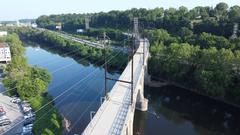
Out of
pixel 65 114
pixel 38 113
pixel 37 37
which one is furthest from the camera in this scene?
pixel 37 37

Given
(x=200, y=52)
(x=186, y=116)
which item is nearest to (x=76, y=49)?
(x=200, y=52)

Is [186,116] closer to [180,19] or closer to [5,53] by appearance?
[180,19]

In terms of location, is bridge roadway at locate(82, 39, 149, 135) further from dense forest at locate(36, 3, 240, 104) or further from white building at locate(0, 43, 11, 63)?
white building at locate(0, 43, 11, 63)

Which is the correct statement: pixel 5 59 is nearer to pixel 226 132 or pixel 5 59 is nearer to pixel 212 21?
pixel 212 21

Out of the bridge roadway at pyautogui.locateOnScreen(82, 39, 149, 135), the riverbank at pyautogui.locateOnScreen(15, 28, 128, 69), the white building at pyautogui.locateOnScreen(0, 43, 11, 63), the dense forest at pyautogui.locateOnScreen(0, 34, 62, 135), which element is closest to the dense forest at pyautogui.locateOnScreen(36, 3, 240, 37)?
the riverbank at pyautogui.locateOnScreen(15, 28, 128, 69)

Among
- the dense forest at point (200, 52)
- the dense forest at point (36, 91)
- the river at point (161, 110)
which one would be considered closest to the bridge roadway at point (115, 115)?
the river at point (161, 110)

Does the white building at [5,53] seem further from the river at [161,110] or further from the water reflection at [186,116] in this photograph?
the water reflection at [186,116]

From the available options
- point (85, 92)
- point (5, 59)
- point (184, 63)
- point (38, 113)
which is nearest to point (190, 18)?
point (184, 63)
